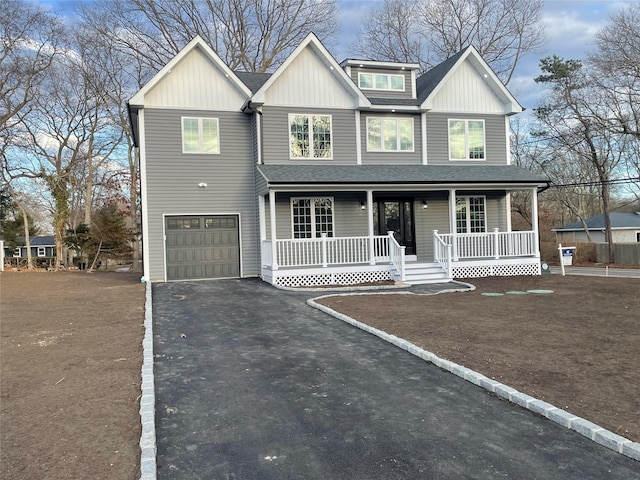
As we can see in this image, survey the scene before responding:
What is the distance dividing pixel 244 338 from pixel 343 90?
11.5 metres

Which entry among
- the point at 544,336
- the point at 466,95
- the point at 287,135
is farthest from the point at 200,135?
the point at 544,336

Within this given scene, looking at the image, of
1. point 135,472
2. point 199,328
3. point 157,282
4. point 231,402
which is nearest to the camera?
point 135,472

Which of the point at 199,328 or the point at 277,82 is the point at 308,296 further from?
the point at 277,82

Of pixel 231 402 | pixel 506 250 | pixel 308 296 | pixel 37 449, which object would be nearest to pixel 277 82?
pixel 308 296

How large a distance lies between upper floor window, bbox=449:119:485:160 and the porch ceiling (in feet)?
2.20

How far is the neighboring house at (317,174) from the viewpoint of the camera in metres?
15.2

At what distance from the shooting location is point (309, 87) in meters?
16.4

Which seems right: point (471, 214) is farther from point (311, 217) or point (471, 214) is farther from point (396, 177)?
point (311, 217)

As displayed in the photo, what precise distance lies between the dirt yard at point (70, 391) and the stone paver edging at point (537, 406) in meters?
3.58

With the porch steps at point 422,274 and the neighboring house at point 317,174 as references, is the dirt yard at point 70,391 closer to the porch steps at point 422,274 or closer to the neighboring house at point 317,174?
the neighboring house at point 317,174

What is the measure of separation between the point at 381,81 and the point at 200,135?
734cm

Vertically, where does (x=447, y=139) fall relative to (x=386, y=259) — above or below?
above

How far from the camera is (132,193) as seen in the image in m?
29.0

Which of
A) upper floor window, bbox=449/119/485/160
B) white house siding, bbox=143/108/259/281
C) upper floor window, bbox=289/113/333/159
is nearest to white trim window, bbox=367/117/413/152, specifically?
upper floor window, bbox=289/113/333/159
